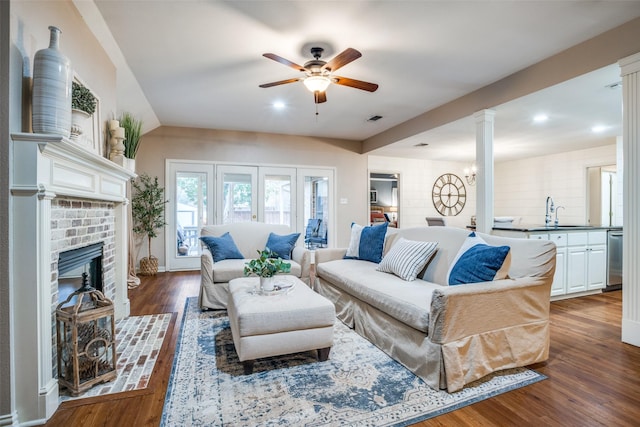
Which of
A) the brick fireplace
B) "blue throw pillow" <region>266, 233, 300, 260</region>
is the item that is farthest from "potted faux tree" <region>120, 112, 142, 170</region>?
"blue throw pillow" <region>266, 233, 300, 260</region>

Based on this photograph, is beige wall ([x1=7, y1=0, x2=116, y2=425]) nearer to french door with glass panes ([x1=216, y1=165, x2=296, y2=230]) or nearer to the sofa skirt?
the sofa skirt

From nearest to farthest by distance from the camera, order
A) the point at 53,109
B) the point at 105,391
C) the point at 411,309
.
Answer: the point at 53,109, the point at 105,391, the point at 411,309

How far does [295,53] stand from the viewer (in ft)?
10.1

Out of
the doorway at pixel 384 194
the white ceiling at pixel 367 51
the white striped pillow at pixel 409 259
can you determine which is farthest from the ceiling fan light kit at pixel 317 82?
the doorway at pixel 384 194

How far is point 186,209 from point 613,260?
262 inches

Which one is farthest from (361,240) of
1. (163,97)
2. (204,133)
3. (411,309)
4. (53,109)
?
(204,133)

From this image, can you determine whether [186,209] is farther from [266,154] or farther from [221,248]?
[221,248]

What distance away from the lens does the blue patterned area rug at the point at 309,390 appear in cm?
167

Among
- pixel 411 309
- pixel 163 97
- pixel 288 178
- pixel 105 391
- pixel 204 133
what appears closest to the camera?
pixel 105 391

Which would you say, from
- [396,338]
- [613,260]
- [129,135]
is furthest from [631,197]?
[129,135]

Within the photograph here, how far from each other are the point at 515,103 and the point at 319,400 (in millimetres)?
3752

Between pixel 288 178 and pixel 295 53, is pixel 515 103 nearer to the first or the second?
pixel 295 53

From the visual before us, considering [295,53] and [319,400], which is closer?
[319,400]

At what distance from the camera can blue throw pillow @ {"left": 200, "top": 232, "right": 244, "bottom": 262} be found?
148 inches
